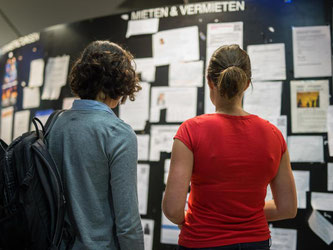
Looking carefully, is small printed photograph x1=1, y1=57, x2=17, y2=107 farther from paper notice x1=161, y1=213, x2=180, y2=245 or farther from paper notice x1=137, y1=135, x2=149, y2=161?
paper notice x1=161, y1=213, x2=180, y2=245

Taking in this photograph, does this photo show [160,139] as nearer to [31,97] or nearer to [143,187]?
[143,187]

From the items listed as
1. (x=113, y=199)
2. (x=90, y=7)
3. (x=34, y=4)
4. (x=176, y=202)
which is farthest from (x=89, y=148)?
(x=34, y=4)

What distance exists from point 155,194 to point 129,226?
3.10 feet

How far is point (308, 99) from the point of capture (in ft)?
5.50

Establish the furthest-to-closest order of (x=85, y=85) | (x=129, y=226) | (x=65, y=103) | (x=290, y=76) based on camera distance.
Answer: (x=65, y=103) < (x=290, y=76) < (x=85, y=85) < (x=129, y=226)

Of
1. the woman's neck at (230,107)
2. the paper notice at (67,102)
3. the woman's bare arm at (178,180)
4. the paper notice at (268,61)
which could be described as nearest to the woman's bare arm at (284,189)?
the woman's neck at (230,107)

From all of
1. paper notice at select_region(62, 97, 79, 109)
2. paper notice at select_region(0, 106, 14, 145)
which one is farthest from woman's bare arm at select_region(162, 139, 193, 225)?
paper notice at select_region(0, 106, 14, 145)

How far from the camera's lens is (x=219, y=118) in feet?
3.45

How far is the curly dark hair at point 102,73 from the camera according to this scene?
1.03 meters

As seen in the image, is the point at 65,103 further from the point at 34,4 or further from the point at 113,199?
the point at 113,199

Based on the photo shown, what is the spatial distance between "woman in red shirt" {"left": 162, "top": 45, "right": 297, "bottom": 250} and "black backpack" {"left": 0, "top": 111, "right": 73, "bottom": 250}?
1.14 ft

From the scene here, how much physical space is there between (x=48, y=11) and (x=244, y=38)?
1.74m

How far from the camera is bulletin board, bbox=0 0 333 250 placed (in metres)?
1.62

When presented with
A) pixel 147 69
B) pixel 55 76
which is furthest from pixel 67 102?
pixel 147 69
